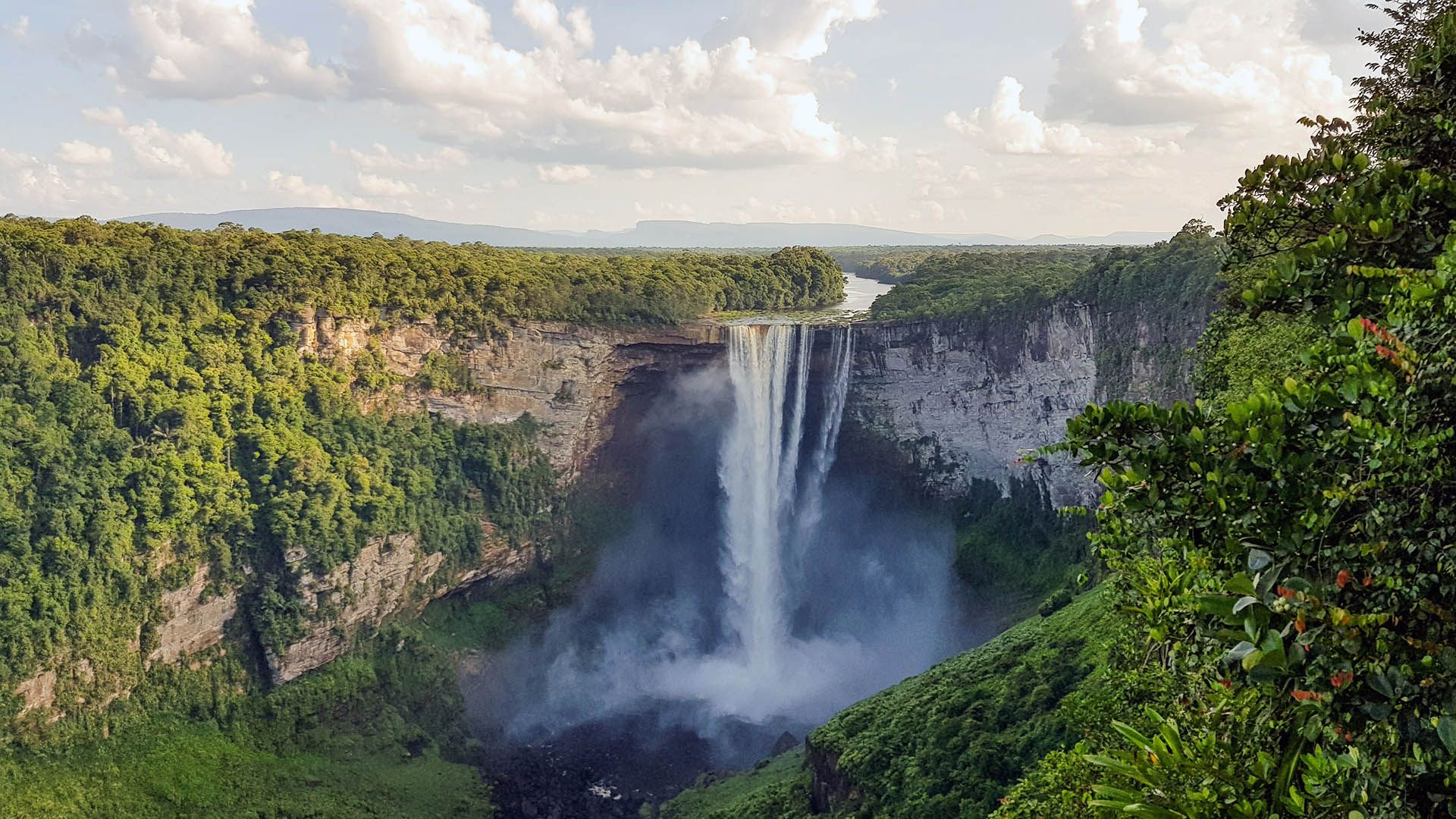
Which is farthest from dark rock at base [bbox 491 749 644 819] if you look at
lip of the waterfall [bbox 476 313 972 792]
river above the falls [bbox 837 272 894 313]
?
river above the falls [bbox 837 272 894 313]

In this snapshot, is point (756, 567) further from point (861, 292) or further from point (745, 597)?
point (861, 292)

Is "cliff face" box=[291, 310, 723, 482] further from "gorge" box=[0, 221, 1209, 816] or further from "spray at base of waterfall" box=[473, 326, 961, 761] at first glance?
"spray at base of waterfall" box=[473, 326, 961, 761]

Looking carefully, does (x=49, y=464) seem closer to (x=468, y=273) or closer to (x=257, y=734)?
(x=257, y=734)

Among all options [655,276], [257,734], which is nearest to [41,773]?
[257,734]

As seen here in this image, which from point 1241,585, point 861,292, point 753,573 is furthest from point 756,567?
point 1241,585

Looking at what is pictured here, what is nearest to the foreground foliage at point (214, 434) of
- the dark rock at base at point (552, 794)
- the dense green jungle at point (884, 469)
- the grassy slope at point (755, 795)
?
the dense green jungle at point (884, 469)

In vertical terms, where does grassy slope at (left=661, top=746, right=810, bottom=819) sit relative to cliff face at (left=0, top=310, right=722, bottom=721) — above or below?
below
